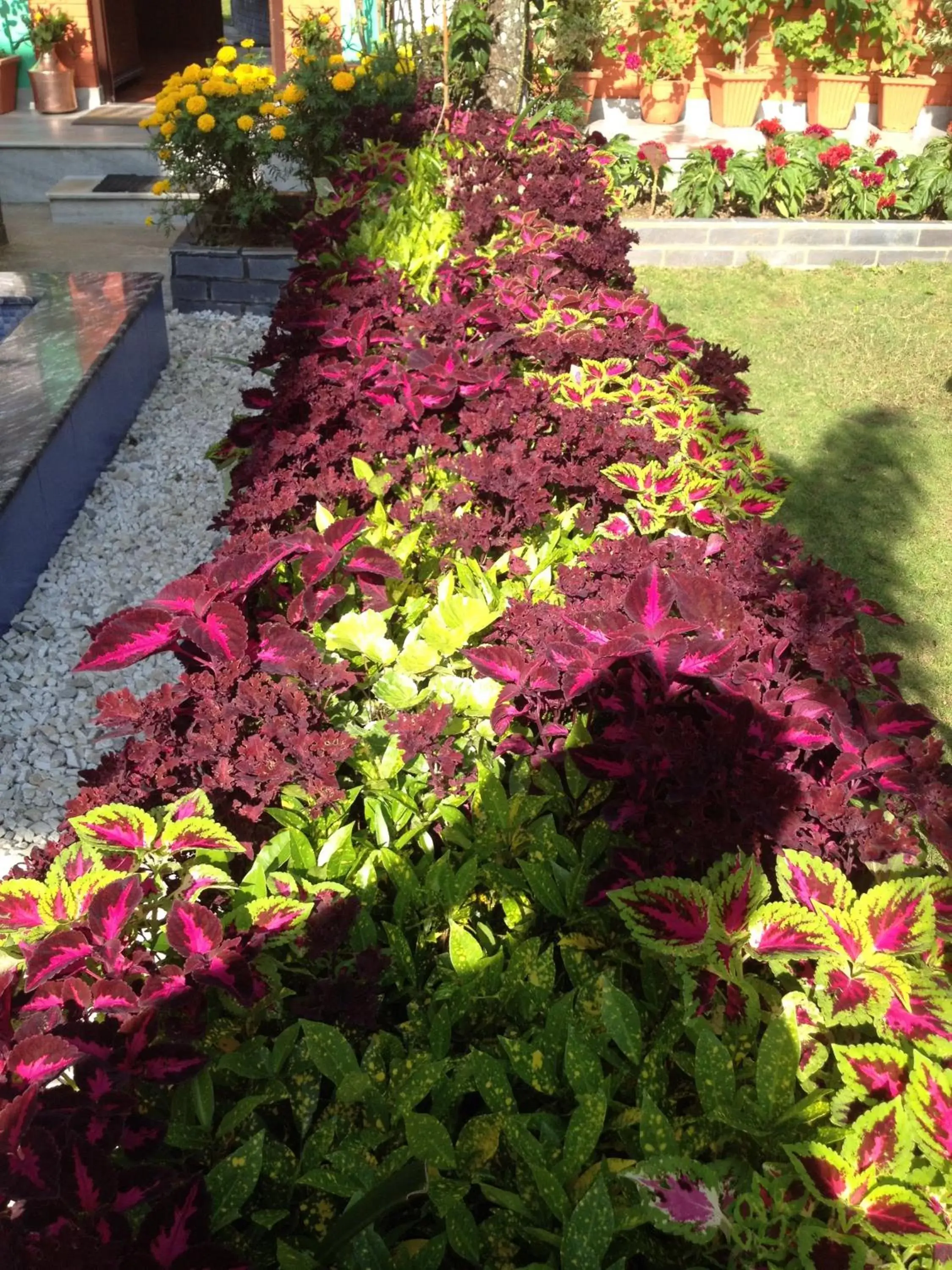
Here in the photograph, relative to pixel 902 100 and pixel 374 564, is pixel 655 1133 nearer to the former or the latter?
pixel 374 564

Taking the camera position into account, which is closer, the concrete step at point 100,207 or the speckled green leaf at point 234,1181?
the speckled green leaf at point 234,1181

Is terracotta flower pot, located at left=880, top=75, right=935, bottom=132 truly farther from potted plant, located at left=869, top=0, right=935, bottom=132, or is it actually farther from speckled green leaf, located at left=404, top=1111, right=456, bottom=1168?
speckled green leaf, located at left=404, top=1111, right=456, bottom=1168

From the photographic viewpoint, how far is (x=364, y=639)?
5.72 ft

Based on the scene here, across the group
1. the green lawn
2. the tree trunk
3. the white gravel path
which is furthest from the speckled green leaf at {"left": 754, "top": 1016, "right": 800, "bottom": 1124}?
the tree trunk

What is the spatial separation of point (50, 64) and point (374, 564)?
31.8 ft

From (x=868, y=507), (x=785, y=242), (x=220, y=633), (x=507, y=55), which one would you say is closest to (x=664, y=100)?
(x=785, y=242)

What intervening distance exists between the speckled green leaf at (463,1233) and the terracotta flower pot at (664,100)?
10.3 meters

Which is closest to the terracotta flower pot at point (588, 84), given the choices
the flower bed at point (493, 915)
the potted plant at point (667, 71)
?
the potted plant at point (667, 71)

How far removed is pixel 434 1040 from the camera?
1.21 metres

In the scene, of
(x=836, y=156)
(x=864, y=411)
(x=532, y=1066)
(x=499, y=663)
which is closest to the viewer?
(x=532, y=1066)

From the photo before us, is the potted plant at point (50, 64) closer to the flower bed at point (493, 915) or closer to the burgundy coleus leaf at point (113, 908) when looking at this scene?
the flower bed at point (493, 915)

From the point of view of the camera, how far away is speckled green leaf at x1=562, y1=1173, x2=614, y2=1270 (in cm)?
95

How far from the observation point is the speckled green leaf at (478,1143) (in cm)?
109

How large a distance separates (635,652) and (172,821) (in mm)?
650
